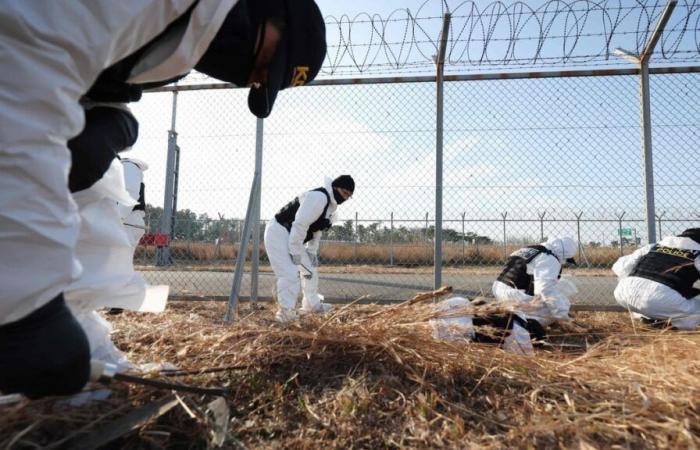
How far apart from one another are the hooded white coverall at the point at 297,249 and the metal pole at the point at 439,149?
1426 mm

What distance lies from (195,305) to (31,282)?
15.4 feet

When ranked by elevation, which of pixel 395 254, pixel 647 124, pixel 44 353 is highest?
pixel 647 124

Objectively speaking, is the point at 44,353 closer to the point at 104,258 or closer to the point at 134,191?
the point at 104,258

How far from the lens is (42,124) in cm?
62

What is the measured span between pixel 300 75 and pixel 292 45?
10 centimetres

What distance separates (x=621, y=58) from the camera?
4.00m

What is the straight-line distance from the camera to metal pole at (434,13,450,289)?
395 centimetres

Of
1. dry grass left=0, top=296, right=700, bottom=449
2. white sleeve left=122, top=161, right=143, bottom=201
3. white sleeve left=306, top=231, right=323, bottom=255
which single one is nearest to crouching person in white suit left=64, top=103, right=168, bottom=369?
dry grass left=0, top=296, right=700, bottom=449

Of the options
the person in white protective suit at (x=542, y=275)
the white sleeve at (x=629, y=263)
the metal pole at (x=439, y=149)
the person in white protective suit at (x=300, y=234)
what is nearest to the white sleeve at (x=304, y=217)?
the person in white protective suit at (x=300, y=234)

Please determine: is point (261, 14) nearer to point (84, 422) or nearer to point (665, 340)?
point (84, 422)

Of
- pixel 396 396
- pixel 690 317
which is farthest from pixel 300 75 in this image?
pixel 690 317

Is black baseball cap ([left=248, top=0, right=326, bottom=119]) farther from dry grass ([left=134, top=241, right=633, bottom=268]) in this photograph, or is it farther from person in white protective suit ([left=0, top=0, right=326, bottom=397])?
dry grass ([left=134, top=241, right=633, bottom=268])

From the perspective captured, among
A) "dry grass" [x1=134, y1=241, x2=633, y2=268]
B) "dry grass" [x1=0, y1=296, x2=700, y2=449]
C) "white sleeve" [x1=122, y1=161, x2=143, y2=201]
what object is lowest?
"dry grass" [x1=0, y1=296, x2=700, y2=449]

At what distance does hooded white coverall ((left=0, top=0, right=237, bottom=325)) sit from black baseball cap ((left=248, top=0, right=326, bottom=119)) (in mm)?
393
